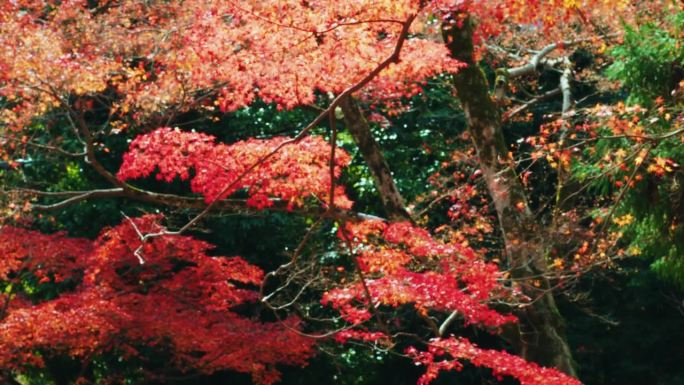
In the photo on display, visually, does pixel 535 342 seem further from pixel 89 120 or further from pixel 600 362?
pixel 89 120

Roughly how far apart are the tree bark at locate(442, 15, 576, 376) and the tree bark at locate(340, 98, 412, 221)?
2.79 feet

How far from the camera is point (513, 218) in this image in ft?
25.9

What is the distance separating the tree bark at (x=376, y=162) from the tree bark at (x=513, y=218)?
2.79ft

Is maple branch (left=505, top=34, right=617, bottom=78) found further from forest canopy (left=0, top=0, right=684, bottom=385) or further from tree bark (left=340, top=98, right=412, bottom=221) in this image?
tree bark (left=340, top=98, right=412, bottom=221)

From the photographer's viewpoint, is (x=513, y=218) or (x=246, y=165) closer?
(x=246, y=165)

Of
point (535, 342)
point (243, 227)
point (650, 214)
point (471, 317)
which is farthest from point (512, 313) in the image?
point (243, 227)

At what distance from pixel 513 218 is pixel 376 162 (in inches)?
53.8

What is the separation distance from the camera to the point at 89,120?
11562 millimetres

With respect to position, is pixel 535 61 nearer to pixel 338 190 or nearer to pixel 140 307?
pixel 338 190

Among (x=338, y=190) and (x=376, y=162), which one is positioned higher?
(x=376, y=162)

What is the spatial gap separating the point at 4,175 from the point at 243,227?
3.04 m

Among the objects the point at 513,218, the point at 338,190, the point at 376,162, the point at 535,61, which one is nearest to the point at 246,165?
the point at 338,190

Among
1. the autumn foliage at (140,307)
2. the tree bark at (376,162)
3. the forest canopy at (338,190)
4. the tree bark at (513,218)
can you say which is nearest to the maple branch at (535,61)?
the forest canopy at (338,190)

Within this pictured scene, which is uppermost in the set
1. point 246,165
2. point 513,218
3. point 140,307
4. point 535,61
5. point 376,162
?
point 535,61
